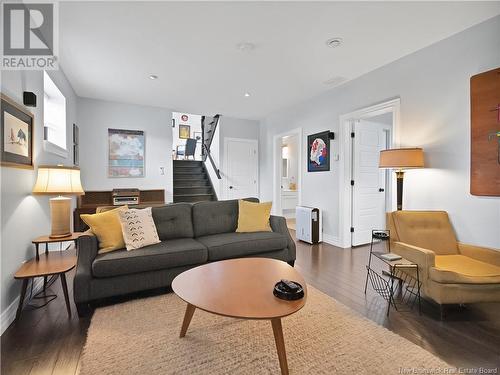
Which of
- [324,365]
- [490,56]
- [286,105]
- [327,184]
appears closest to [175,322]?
[324,365]

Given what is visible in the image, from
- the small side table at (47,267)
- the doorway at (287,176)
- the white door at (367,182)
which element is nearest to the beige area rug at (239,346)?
the small side table at (47,267)

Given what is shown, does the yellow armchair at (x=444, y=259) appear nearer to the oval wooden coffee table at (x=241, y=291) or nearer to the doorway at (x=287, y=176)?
the oval wooden coffee table at (x=241, y=291)

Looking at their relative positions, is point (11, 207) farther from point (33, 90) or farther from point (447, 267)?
point (447, 267)

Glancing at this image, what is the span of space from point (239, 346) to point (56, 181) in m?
2.23

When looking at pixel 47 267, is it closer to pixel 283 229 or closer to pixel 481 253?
pixel 283 229

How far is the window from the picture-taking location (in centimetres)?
327

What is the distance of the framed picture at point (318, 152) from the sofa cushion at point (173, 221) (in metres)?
2.56

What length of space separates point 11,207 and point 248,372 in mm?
2175

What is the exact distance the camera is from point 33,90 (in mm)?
2453

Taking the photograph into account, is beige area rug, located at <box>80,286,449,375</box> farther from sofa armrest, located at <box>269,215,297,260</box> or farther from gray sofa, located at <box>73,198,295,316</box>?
sofa armrest, located at <box>269,215,297,260</box>

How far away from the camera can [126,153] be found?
5.02 m

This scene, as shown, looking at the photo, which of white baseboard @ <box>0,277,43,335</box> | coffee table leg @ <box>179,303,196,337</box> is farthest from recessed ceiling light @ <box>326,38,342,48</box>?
white baseboard @ <box>0,277,43,335</box>

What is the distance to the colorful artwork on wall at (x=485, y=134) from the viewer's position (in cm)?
227

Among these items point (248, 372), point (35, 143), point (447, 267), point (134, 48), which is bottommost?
point (248, 372)
